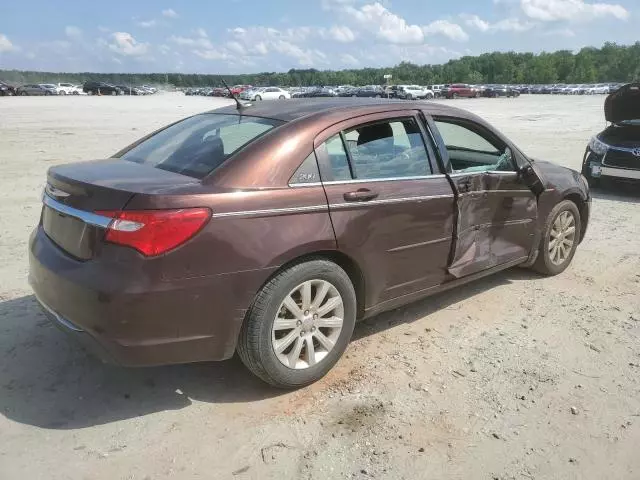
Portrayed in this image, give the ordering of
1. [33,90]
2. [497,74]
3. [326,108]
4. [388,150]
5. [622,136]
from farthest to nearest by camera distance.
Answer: [497,74] < [33,90] < [622,136] < [388,150] < [326,108]

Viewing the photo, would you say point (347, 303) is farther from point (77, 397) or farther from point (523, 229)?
point (523, 229)

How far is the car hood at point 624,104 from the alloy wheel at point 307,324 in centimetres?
842

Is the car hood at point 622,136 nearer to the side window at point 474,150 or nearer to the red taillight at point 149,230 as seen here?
the side window at point 474,150

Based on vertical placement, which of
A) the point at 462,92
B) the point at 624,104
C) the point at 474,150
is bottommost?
the point at 462,92

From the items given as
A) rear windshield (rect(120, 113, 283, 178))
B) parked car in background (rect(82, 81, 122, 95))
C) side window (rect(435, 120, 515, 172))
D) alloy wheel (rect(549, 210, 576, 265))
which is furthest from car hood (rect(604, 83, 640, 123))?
parked car in background (rect(82, 81, 122, 95))

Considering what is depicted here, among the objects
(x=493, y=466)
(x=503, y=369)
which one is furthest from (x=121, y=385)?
(x=503, y=369)

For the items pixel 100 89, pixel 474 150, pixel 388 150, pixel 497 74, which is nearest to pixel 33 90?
pixel 100 89

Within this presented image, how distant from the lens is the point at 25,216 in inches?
280

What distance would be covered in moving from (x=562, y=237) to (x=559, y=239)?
0.06 meters

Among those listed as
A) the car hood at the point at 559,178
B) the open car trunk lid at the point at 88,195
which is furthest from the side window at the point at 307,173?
the car hood at the point at 559,178

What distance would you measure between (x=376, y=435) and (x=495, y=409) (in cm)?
73

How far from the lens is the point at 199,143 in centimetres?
363

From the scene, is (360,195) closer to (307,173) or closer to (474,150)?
(307,173)

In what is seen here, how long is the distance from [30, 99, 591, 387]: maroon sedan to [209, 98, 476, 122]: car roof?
0.7 inches
